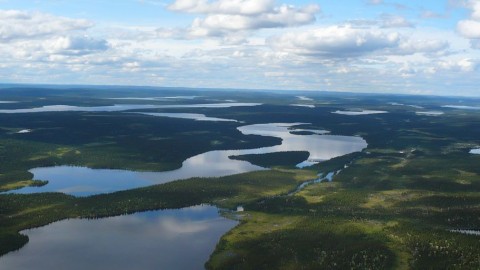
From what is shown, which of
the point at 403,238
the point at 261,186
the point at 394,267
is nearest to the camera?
the point at 394,267

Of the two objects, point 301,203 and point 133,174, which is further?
point 133,174

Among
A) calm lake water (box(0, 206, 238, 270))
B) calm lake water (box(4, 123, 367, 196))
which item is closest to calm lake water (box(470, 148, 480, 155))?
calm lake water (box(4, 123, 367, 196))

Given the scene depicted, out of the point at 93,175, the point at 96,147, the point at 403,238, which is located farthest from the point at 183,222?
the point at 96,147

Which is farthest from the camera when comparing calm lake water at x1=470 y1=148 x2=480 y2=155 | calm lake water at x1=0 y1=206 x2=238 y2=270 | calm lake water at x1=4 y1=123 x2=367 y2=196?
calm lake water at x1=470 y1=148 x2=480 y2=155

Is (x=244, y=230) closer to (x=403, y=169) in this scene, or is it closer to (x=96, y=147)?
(x=403, y=169)

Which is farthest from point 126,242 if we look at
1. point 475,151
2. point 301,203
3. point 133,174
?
point 475,151

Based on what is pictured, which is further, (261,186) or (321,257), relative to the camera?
(261,186)

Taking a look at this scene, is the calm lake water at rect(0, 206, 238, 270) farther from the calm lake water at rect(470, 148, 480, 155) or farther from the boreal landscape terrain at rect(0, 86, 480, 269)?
the calm lake water at rect(470, 148, 480, 155)

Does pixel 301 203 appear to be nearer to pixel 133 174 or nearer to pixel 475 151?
pixel 133 174

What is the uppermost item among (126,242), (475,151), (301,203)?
(475,151)
